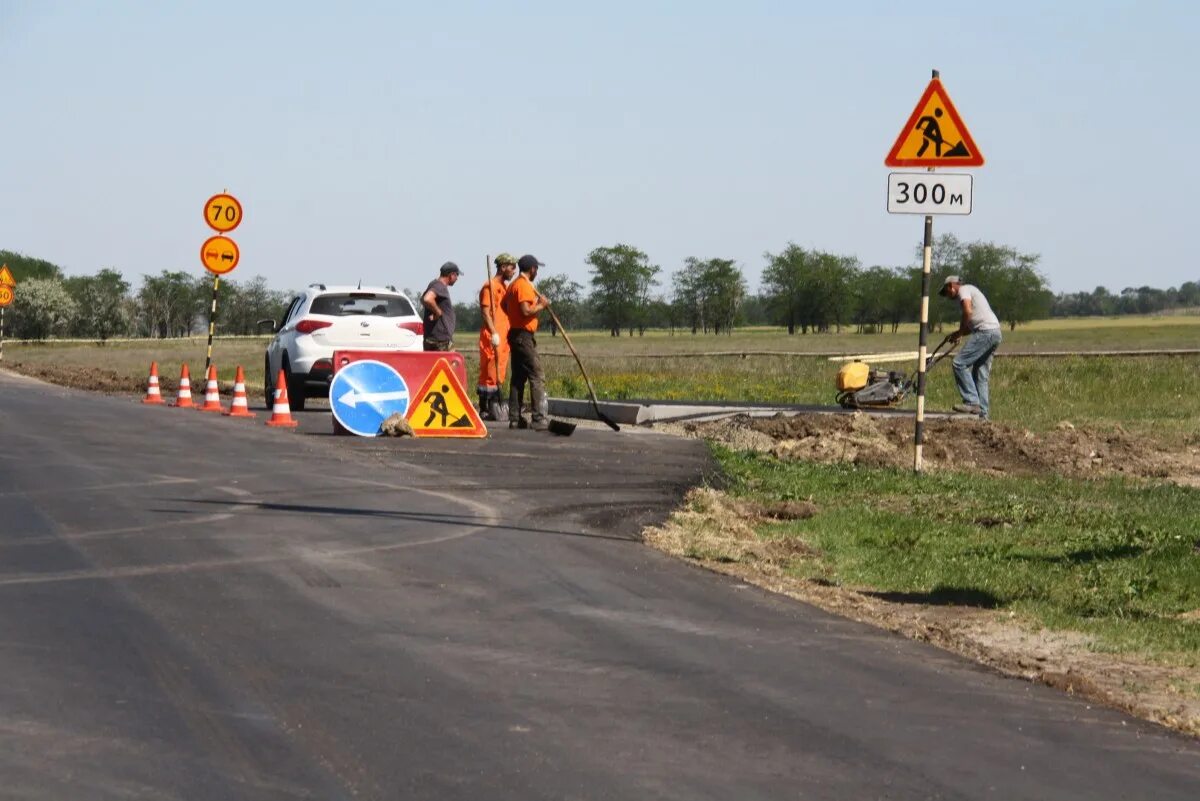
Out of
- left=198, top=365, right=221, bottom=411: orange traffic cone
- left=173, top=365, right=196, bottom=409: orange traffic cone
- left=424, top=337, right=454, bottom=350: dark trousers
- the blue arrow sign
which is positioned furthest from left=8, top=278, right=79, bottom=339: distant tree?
the blue arrow sign

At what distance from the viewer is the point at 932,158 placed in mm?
14836

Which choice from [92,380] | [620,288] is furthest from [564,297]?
[92,380]

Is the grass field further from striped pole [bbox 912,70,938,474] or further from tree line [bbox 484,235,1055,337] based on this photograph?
tree line [bbox 484,235,1055,337]

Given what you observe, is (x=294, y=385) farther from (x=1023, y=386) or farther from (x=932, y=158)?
(x=1023, y=386)

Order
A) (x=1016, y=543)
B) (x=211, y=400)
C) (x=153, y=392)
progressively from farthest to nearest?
(x=153, y=392) → (x=211, y=400) → (x=1016, y=543)

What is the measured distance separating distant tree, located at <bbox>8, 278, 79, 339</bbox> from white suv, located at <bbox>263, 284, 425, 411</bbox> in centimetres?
11602

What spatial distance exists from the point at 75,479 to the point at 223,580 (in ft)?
17.1

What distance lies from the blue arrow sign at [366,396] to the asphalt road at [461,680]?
652 cm

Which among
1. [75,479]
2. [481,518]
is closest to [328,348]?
[75,479]

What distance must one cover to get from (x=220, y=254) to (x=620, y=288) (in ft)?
527

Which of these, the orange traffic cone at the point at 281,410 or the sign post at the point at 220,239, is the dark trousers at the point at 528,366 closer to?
the orange traffic cone at the point at 281,410

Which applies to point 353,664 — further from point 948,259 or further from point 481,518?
point 948,259

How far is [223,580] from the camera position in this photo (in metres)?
9.10

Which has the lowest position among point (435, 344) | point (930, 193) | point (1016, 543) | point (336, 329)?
point (1016, 543)
